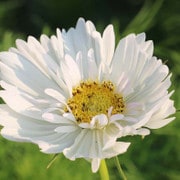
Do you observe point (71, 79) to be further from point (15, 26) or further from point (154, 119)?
point (15, 26)

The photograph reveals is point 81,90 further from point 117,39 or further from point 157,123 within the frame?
point 117,39

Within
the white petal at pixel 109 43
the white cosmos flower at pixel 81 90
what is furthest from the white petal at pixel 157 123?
the white petal at pixel 109 43

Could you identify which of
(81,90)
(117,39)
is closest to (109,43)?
(81,90)

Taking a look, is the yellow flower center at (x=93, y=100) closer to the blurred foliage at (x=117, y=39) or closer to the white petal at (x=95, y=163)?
the white petal at (x=95, y=163)

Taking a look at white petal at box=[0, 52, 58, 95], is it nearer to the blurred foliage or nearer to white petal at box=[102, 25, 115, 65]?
white petal at box=[102, 25, 115, 65]

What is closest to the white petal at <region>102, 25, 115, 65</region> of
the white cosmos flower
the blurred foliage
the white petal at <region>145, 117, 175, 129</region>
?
the white cosmos flower

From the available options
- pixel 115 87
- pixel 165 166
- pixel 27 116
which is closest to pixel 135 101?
pixel 115 87
